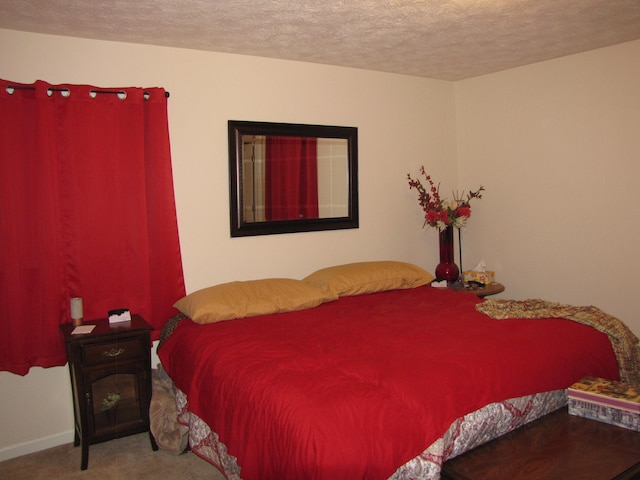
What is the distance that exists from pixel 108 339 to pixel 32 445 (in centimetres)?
91

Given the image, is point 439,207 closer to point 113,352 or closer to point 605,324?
point 605,324

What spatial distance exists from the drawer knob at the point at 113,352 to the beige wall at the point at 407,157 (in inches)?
21.7

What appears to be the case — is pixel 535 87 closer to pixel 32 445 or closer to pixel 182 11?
pixel 182 11

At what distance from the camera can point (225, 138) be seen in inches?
142

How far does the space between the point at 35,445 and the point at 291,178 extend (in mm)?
2388

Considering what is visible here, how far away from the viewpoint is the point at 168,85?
338 cm

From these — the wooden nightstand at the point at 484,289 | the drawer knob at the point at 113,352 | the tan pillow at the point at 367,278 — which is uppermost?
the tan pillow at the point at 367,278

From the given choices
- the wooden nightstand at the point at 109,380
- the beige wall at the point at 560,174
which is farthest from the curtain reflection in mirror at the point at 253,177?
the beige wall at the point at 560,174

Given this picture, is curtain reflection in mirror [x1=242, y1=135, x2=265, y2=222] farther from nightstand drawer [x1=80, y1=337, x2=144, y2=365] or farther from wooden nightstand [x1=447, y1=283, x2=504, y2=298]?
wooden nightstand [x1=447, y1=283, x2=504, y2=298]

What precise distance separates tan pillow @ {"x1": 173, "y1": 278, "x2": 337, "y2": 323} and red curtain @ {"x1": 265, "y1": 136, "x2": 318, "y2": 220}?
23.5 inches

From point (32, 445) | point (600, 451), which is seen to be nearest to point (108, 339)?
point (32, 445)

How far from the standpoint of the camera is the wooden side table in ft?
6.18

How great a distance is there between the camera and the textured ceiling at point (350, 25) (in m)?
2.68

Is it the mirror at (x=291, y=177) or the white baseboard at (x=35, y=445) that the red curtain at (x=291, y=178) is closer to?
the mirror at (x=291, y=177)
